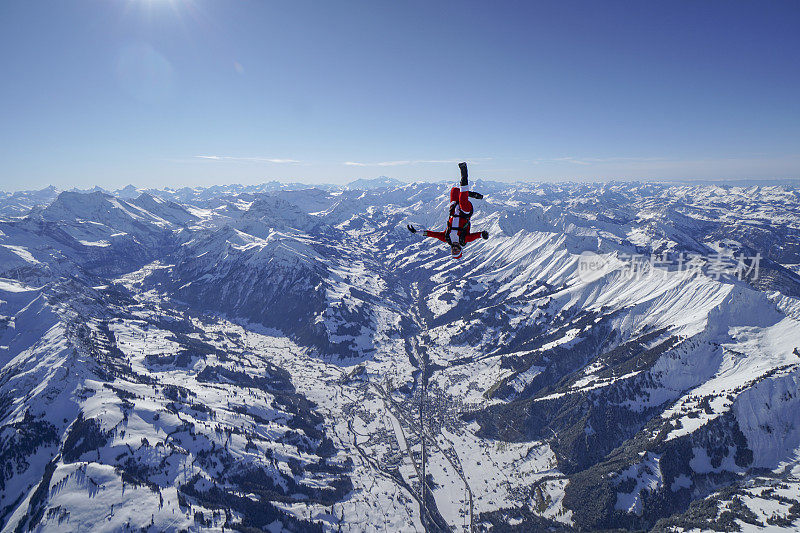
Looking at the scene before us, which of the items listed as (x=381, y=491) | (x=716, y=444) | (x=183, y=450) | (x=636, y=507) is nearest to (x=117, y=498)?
(x=183, y=450)

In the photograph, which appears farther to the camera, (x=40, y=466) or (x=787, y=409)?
(x=787, y=409)

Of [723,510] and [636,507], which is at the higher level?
[723,510]

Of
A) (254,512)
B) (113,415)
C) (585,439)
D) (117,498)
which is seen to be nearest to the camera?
(117,498)

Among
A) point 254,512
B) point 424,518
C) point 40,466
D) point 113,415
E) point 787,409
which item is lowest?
point 424,518

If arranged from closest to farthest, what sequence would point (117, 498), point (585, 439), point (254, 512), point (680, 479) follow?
1. point (117, 498)
2. point (254, 512)
3. point (680, 479)
4. point (585, 439)

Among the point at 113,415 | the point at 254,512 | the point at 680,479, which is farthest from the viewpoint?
the point at 113,415

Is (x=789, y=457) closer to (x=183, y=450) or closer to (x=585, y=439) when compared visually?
(x=585, y=439)

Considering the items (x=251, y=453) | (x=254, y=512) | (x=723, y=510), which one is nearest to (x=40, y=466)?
(x=251, y=453)

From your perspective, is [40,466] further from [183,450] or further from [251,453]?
[251,453]

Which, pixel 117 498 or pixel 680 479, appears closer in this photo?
pixel 117 498
